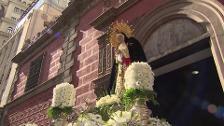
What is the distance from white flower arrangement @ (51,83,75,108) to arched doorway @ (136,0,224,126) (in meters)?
1.45

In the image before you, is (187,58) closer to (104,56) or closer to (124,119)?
(104,56)

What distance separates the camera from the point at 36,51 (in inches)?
527

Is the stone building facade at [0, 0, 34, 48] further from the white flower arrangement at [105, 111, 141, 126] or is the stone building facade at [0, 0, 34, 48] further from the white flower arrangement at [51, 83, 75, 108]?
the white flower arrangement at [105, 111, 141, 126]

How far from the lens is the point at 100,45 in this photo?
28.2 ft

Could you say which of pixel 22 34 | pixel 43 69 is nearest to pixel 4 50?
pixel 22 34

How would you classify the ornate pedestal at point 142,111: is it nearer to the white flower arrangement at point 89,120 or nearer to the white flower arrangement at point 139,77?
the white flower arrangement at point 139,77

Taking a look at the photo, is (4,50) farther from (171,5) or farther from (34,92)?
(171,5)

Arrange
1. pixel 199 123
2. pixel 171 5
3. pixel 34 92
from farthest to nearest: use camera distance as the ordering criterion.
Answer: pixel 34 92, pixel 199 123, pixel 171 5

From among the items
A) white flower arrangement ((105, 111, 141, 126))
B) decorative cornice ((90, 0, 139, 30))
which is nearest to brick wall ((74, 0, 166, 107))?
decorative cornice ((90, 0, 139, 30))

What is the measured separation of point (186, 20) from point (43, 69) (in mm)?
7372

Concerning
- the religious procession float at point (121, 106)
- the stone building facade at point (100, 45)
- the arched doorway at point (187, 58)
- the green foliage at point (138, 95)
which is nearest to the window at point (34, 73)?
the stone building facade at point (100, 45)

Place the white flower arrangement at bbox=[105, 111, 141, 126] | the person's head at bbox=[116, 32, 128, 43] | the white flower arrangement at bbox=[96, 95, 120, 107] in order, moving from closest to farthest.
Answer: the white flower arrangement at bbox=[105, 111, 141, 126] < the white flower arrangement at bbox=[96, 95, 120, 107] < the person's head at bbox=[116, 32, 128, 43]

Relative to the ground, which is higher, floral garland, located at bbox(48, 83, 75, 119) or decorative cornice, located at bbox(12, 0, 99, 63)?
decorative cornice, located at bbox(12, 0, 99, 63)

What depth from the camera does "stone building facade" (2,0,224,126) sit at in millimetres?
6070
